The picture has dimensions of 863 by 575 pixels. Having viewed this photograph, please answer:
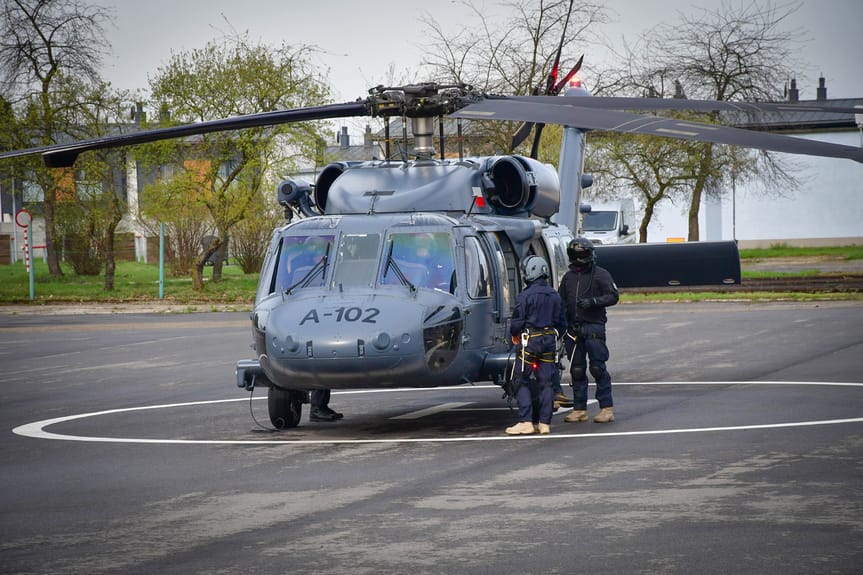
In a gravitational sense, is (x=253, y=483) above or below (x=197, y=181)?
below

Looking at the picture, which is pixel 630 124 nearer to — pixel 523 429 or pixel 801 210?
pixel 523 429

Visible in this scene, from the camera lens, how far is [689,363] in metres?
20.1

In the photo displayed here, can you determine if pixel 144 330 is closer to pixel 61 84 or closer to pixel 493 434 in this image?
pixel 493 434

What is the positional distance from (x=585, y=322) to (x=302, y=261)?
10.3 feet

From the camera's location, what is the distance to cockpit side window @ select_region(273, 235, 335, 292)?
13.3 m

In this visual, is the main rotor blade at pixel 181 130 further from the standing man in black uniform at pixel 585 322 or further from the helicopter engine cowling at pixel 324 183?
the standing man in black uniform at pixel 585 322

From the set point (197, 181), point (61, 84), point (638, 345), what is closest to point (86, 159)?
point (61, 84)

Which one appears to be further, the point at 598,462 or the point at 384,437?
the point at 384,437

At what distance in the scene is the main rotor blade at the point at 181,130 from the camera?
521 inches

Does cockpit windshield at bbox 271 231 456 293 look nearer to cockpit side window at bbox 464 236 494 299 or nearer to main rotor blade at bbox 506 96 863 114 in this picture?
cockpit side window at bbox 464 236 494 299

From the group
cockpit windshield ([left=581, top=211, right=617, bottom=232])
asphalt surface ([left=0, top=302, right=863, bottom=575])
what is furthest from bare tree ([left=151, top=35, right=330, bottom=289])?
asphalt surface ([left=0, top=302, right=863, bottom=575])

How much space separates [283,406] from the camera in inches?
550

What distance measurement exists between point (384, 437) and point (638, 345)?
36.2ft

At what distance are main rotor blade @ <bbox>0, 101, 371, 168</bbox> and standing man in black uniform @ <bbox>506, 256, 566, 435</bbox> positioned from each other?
2.73m
